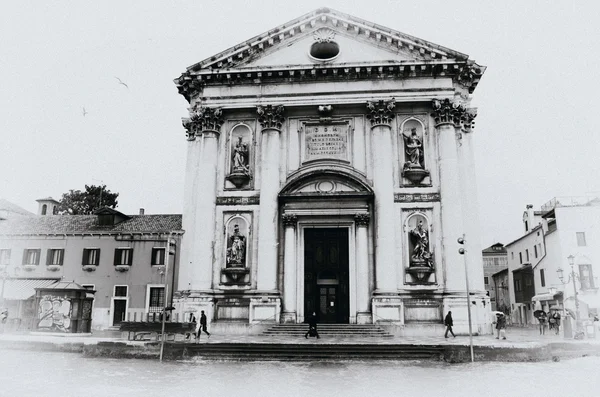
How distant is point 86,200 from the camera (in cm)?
5997

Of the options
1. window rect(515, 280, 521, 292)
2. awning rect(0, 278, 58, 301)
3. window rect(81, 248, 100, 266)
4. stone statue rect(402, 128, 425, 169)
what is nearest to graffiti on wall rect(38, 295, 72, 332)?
window rect(81, 248, 100, 266)

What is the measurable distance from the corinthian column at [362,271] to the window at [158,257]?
53.7 feet

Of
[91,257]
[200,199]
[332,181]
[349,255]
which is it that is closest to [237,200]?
[200,199]

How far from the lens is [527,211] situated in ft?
206

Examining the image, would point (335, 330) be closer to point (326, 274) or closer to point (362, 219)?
point (326, 274)

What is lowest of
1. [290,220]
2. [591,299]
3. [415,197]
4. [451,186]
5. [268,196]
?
[591,299]

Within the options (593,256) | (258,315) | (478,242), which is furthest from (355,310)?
(593,256)

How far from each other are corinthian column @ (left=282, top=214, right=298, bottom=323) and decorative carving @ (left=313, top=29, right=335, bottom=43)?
1103 cm

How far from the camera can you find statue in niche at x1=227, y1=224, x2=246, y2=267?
97.3 feet

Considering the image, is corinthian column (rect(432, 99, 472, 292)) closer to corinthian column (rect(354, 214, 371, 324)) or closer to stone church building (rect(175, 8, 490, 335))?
stone church building (rect(175, 8, 490, 335))

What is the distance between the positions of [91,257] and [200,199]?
13.8 metres

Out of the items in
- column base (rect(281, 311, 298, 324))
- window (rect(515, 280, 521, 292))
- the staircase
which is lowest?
the staircase

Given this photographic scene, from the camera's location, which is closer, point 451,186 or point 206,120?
point 451,186

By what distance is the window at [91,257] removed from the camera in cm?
3922
